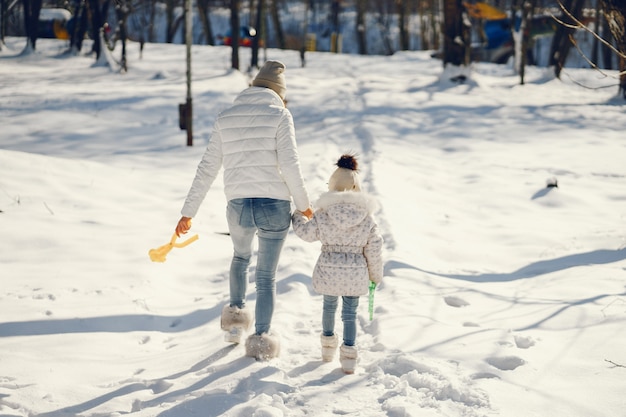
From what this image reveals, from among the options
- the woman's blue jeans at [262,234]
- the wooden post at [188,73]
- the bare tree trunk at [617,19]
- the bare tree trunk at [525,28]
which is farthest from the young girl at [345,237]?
the bare tree trunk at [525,28]

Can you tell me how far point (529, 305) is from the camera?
19.1 feet

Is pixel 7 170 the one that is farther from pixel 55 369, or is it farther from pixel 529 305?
pixel 529 305

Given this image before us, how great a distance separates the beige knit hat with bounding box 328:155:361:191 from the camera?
4273 mm

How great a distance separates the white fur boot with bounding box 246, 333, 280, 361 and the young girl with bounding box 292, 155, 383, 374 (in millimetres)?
443

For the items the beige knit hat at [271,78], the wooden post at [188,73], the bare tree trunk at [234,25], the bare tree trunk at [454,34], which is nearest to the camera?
the beige knit hat at [271,78]

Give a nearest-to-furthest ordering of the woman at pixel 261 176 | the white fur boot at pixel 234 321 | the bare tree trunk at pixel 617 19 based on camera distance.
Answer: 1. the woman at pixel 261 176
2. the white fur boot at pixel 234 321
3. the bare tree trunk at pixel 617 19

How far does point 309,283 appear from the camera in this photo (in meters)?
6.30

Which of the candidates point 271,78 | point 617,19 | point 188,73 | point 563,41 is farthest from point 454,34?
point 271,78

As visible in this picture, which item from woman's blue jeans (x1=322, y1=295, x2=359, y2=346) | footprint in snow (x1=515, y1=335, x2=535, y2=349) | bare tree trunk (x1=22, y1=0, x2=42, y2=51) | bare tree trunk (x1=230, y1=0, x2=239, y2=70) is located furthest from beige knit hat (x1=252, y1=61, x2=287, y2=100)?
bare tree trunk (x1=22, y1=0, x2=42, y2=51)

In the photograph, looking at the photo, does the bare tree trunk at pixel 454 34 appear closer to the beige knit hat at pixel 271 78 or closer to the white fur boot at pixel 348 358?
the beige knit hat at pixel 271 78

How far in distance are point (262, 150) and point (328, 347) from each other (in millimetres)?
1327

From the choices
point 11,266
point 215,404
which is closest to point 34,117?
point 11,266

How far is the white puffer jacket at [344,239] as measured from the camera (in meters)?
4.21

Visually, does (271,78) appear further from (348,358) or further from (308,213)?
(348,358)
